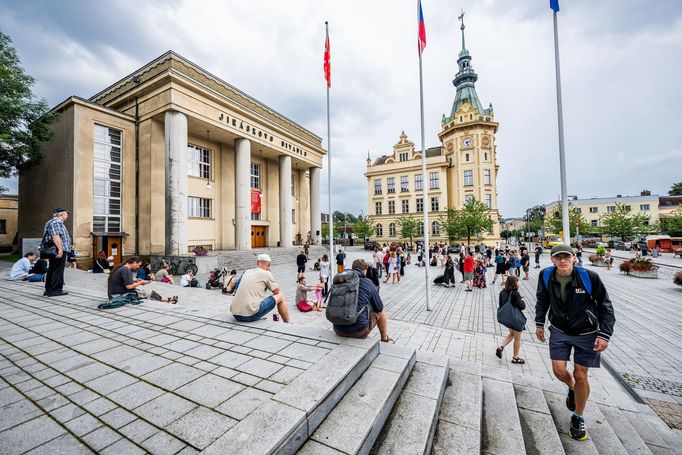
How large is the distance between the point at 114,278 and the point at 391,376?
263 inches

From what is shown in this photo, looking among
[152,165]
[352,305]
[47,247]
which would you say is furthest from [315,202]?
[352,305]

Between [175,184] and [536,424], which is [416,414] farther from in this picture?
[175,184]

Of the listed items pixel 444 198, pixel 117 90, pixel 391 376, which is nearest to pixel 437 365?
pixel 391 376

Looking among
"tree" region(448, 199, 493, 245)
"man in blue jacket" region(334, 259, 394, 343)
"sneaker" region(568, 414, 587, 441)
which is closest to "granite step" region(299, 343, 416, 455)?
"man in blue jacket" region(334, 259, 394, 343)

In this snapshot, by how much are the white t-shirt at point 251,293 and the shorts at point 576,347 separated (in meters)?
3.98

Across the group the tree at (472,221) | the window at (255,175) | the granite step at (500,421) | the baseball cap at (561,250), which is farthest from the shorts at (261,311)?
the tree at (472,221)

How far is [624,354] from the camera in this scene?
5.81m

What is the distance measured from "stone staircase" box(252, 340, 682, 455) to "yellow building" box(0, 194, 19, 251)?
49.4m

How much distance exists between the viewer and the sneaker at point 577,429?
2.98m

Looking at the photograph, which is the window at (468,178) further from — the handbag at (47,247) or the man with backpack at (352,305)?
the handbag at (47,247)

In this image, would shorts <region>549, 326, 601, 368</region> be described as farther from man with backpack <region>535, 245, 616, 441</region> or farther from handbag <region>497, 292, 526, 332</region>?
handbag <region>497, 292, 526, 332</region>

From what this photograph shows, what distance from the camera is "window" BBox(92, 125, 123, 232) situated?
18.2 metres

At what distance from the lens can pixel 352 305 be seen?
364cm

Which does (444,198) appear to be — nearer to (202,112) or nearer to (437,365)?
(202,112)
